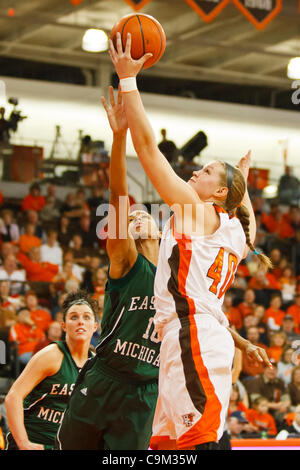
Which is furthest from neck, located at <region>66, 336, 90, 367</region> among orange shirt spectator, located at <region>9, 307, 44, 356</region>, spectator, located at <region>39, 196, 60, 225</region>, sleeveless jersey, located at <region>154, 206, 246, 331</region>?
spectator, located at <region>39, 196, 60, 225</region>

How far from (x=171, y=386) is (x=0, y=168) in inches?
485

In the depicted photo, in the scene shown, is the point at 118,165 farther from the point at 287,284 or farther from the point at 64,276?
the point at 287,284

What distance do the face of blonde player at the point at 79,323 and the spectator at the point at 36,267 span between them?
696cm

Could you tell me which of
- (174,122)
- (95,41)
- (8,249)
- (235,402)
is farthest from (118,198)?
(174,122)

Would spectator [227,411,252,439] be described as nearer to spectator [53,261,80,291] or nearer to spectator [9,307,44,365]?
spectator [9,307,44,365]

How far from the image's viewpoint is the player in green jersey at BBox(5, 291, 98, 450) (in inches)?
172

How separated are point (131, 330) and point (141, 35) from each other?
4.67 feet

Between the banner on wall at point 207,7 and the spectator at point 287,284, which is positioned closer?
the banner on wall at point 207,7

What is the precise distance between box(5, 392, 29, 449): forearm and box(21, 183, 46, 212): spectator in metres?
9.72

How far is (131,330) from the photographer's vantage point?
379 cm

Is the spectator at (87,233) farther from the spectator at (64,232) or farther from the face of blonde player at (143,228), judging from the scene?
the face of blonde player at (143,228)

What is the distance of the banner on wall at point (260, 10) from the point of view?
9766 millimetres

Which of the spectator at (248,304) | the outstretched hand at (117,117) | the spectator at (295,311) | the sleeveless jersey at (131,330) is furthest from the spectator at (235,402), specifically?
the outstretched hand at (117,117)

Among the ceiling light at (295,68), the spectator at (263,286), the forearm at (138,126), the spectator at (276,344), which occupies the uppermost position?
the ceiling light at (295,68)
